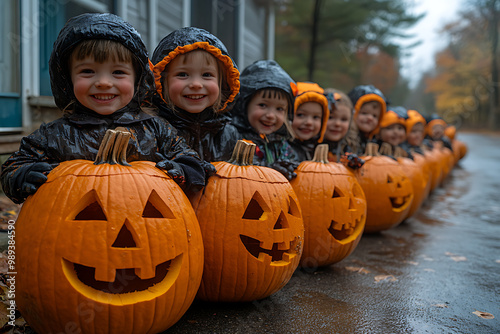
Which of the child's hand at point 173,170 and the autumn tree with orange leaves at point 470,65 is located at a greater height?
the autumn tree with orange leaves at point 470,65

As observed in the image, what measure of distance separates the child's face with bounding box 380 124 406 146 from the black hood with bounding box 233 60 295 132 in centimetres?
304

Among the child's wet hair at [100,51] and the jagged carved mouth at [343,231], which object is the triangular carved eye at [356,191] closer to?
the jagged carved mouth at [343,231]

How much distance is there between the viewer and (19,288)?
197 centimetres

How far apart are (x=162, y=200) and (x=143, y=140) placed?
0.55 meters

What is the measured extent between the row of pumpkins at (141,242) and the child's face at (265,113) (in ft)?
3.49

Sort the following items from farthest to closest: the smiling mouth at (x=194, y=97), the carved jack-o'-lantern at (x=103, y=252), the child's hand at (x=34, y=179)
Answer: the smiling mouth at (x=194, y=97)
the child's hand at (x=34, y=179)
the carved jack-o'-lantern at (x=103, y=252)

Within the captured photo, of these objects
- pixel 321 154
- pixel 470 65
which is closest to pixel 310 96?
pixel 321 154

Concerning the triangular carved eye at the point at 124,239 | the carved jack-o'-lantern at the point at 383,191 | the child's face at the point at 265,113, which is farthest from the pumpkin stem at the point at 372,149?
the triangular carved eye at the point at 124,239

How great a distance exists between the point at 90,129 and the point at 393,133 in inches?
205

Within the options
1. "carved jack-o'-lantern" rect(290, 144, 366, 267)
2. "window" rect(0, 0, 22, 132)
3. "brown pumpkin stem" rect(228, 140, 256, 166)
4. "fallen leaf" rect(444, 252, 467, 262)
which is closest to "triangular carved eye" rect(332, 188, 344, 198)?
"carved jack-o'-lantern" rect(290, 144, 366, 267)

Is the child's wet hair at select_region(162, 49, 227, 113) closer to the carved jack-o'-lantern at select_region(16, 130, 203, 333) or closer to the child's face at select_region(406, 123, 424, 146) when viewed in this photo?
the carved jack-o'-lantern at select_region(16, 130, 203, 333)

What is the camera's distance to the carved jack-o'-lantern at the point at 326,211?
3.37 meters

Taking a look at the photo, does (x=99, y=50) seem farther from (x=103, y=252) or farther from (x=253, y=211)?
(x=253, y=211)

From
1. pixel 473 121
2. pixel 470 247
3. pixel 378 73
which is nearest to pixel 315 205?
pixel 470 247
